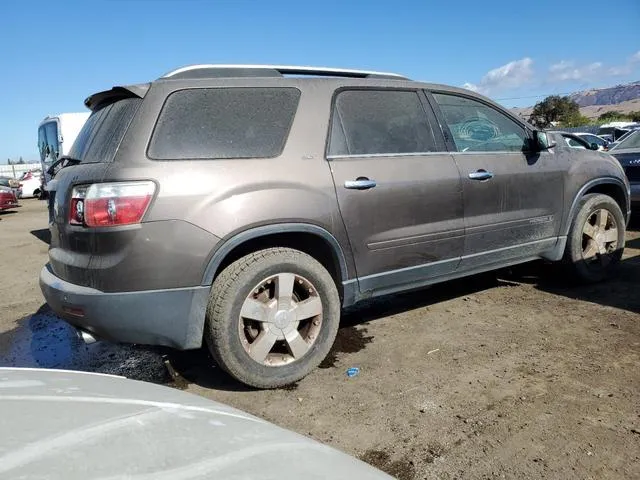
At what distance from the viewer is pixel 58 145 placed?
13.6 metres

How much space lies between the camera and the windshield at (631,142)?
27.6 feet

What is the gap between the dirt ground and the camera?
244 centimetres

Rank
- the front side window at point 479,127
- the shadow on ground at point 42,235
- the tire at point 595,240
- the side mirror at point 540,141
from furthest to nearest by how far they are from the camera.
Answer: the shadow on ground at point 42,235, the tire at point 595,240, the side mirror at point 540,141, the front side window at point 479,127

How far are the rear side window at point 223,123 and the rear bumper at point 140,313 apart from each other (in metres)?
0.79

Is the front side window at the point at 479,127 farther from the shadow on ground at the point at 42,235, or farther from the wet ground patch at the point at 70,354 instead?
the shadow on ground at the point at 42,235

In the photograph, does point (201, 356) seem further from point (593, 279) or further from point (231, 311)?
point (593, 279)

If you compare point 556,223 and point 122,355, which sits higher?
point 556,223

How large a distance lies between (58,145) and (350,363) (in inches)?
502

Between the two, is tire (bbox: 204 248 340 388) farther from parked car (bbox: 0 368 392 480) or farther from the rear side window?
parked car (bbox: 0 368 392 480)

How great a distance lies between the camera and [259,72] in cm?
346

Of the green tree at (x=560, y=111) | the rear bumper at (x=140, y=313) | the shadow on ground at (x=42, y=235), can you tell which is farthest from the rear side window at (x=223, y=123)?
the green tree at (x=560, y=111)

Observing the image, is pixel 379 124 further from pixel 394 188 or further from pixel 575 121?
pixel 575 121

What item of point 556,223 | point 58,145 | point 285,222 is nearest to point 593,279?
point 556,223

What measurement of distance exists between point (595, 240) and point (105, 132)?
4.42 meters
